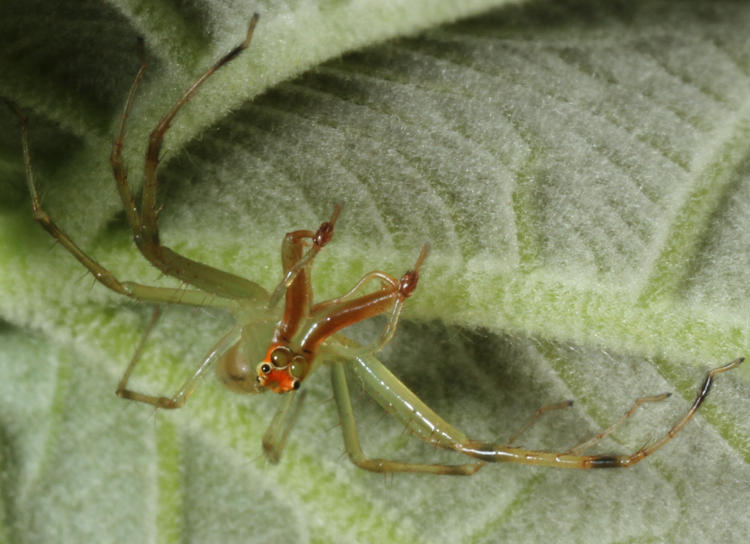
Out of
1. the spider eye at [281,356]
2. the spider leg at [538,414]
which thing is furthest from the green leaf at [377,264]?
the spider eye at [281,356]

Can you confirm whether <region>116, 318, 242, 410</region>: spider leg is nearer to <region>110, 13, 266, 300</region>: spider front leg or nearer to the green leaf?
the green leaf

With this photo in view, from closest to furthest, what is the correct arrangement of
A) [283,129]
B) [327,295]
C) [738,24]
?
[283,129] < [327,295] < [738,24]

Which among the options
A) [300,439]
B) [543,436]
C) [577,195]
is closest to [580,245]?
[577,195]

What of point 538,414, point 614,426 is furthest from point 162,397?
point 614,426

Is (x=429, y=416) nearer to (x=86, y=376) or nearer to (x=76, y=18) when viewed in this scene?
(x=86, y=376)

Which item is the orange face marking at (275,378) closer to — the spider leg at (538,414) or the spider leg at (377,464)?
the spider leg at (377,464)

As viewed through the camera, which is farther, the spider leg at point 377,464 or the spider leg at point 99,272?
the spider leg at point 377,464

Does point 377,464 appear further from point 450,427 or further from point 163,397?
point 163,397
